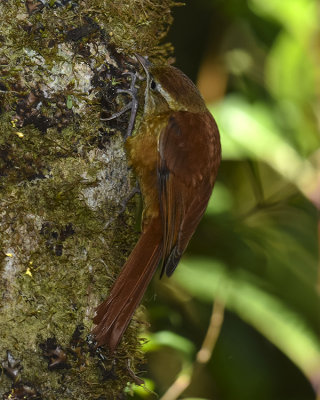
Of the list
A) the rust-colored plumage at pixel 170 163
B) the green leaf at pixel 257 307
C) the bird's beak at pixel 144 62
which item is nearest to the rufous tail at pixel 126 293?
the rust-colored plumage at pixel 170 163

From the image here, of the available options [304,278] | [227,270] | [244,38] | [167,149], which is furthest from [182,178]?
[244,38]

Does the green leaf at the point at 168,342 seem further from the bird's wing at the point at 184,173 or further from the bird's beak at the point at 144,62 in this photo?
the bird's beak at the point at 144,62

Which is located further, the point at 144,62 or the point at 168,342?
the point at 168,342

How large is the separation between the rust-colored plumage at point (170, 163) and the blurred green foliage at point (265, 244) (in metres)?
0.53

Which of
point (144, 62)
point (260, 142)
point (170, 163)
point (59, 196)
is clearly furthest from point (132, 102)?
point (260, 142)

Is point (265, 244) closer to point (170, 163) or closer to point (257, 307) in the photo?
point (257, 307)

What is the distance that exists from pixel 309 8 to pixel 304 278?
1463 millimetres

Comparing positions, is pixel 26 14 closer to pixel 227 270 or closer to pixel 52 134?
pixel 52 134

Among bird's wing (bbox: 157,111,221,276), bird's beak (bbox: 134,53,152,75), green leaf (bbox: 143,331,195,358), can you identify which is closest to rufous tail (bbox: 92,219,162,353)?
bird's wing (bbox: 157,111,221,276)

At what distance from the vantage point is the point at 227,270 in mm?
3662

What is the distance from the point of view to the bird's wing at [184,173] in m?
2.97

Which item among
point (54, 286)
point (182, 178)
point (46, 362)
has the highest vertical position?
point (182, 178)

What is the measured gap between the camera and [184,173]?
9.78 ft

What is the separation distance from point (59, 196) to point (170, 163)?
0.61 meters
